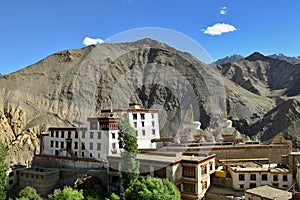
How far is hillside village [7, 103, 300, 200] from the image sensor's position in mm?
29094

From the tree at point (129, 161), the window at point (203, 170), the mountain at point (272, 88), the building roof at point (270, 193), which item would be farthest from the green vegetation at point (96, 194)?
the mountain at point (272, 88)

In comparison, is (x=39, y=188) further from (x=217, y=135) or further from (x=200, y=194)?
(x=217, y=135)

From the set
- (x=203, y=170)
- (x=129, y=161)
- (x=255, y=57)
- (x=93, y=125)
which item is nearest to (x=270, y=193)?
(x=203, y=170)

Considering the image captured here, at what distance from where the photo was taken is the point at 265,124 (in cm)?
9400

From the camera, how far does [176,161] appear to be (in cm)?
2883

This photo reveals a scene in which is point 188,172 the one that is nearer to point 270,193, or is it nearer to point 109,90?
point 270,193

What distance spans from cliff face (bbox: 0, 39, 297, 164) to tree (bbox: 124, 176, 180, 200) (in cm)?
4656

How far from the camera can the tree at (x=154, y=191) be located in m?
25.3

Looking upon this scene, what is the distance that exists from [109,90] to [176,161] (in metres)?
74.0

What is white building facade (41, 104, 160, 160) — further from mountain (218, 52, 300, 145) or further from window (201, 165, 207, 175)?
mountain (218, 52, 300, 145)

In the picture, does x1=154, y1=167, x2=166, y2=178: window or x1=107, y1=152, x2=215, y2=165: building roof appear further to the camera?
x1=154, y1=167, x2=166, y2=178: window

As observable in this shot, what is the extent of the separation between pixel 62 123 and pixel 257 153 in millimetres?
60061

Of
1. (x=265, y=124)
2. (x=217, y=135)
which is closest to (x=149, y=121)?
(x=217, y=135)

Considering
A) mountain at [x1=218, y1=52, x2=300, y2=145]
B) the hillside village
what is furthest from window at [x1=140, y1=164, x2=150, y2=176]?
mountain at [x1=218, y1=52, x2=300, y2=145]
